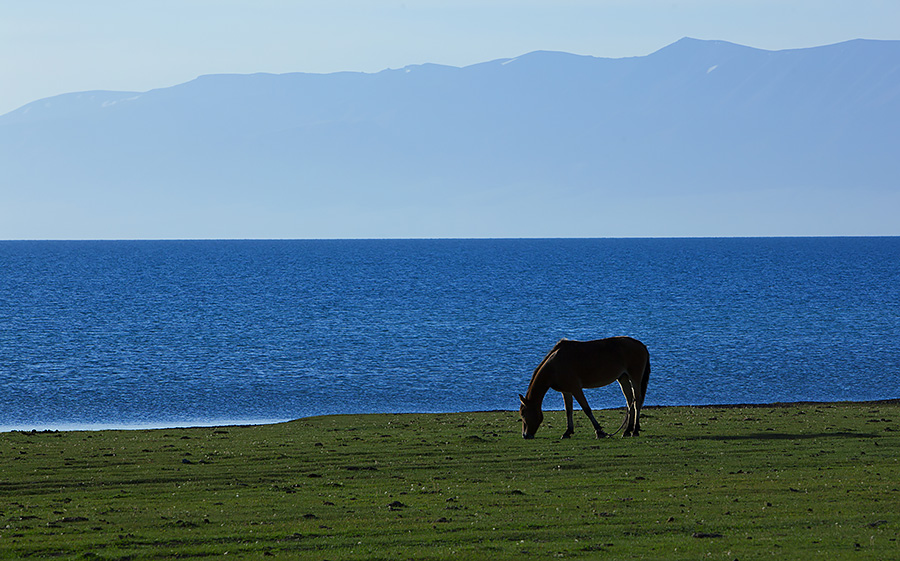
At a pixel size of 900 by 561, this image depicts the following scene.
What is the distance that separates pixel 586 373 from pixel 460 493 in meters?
7.28

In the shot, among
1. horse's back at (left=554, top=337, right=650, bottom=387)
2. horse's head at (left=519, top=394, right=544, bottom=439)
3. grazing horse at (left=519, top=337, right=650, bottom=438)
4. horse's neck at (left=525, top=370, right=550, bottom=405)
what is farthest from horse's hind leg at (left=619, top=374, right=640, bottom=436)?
horse's head at (left=519, top=394, right=544, bottom=439)

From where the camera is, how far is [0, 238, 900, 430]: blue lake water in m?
41.9

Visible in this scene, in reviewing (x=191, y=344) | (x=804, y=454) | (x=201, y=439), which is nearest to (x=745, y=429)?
(x=804, y=454)

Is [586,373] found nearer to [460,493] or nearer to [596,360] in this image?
[596,360]

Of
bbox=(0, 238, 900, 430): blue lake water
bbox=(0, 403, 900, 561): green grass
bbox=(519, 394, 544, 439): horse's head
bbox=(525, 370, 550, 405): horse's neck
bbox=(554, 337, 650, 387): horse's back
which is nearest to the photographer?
bbox=(0, 403, 900, 561): green grass

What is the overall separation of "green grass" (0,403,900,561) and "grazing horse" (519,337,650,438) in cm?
53

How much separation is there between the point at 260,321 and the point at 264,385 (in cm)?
3528

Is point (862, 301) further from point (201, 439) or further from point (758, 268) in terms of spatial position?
point (201, 439)

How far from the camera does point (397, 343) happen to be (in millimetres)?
63906

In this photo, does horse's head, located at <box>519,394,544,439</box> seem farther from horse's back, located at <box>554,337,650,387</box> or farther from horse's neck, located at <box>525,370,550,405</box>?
horse's back, located at <box>554,337,650,387</box>

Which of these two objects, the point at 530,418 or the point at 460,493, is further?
the point at 530,418

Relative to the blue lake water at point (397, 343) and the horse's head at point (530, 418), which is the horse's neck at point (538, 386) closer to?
the horse's head at point (530, 418)

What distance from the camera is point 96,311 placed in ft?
292

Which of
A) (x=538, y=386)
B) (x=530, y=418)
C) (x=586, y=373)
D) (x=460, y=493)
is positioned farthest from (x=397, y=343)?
(x=460, y=493)
